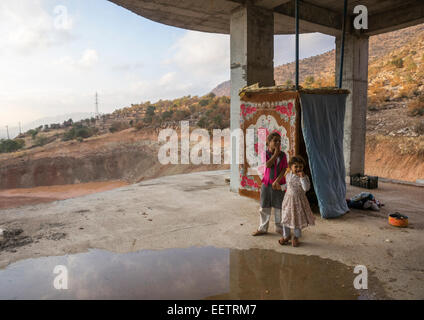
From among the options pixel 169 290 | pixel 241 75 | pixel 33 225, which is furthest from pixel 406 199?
pixel 33 225

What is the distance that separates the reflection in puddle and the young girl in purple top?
741 millimetres

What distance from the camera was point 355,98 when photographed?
984 cm

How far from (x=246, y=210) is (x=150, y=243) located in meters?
2.41

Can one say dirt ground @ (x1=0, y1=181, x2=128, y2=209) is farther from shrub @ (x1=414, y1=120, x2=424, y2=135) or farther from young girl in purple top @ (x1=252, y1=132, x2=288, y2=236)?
shrub @ (x1=414, y1=120, x2=424, y2=135)

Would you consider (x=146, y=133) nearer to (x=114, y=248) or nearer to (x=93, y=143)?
(x=93, y=143)

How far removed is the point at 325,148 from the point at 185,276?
3966 millimetres

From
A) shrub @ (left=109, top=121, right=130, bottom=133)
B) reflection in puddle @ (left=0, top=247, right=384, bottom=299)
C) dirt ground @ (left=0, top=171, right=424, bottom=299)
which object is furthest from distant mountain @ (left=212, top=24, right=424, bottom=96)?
reflection in puddle @ (left=0, top=247, right=384, bottom=299)

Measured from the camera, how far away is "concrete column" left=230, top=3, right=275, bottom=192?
725 centimetres

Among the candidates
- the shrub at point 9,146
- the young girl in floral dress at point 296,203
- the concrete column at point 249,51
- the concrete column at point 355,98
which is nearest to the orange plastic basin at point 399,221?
the young girl in floral dress at point 296,203

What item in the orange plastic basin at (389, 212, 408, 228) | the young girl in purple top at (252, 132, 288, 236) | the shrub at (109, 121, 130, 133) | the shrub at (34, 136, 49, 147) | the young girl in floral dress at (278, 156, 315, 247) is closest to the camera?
the young girl in floral dress at (278, 156, 315, 247)

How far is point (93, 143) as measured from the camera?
26.4 m
